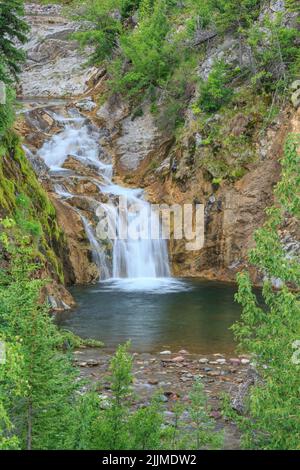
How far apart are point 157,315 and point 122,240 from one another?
7.83m

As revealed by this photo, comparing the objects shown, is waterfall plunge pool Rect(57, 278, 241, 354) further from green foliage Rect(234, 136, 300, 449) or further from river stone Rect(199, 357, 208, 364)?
green foliage Rect(234, 136, 300, 449)

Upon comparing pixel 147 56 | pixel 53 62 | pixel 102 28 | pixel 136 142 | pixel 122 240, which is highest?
pixel 53 62

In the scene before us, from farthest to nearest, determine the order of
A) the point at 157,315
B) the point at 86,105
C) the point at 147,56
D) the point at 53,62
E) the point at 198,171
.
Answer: the point at 53,62 → the point at 86,105 → the point at 147,56 → the point at 198,171 → the point at 157,315

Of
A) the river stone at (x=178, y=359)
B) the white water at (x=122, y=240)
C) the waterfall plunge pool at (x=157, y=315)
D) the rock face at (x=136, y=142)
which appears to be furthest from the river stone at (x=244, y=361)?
the rock face at (x=136, y=142)

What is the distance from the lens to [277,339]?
705 centimetres

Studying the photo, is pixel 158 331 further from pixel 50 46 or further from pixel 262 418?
pixel 50 46

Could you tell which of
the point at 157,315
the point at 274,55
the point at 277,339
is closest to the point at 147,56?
the point at 274,55

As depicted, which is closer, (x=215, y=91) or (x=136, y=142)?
(x=215, y=91)

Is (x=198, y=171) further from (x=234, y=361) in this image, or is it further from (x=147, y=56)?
(x=234, y=361)

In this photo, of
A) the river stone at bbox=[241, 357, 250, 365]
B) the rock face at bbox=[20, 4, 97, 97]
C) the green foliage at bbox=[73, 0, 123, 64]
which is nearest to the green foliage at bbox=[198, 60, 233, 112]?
the green foliage at bbox=[73, 0, 123, 64]

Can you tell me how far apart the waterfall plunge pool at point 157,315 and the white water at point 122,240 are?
65 centimetres

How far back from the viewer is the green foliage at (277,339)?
6523 millimetres

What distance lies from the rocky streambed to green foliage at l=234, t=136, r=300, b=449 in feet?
7.92

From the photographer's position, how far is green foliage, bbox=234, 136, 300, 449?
21.4ft
